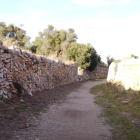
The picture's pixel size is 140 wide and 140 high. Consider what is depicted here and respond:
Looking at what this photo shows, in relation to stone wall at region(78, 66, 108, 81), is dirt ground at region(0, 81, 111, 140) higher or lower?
lower

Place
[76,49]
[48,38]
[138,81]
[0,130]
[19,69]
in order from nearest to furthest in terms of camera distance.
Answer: [0,130] → [19,69] → [138,81] → [76,49] → [48,38]

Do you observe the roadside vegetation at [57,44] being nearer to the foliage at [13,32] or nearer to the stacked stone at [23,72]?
the foliage at [13,32]

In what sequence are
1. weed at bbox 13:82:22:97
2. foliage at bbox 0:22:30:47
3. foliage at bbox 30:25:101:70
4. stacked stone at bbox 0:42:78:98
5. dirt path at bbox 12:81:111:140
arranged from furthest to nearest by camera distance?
foliage at bbox 30:25:101:70 → foliage at bbox 0:22:30:47 → weed at bbox 13:82:22:97 → stacked stone at bbox 0:42:78:98 → dirt path at bbox 12:81:111:140

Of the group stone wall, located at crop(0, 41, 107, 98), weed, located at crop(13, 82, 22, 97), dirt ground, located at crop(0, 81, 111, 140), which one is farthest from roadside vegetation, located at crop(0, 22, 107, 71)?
dirt ground, located at crop(0, 81, 111, 140)

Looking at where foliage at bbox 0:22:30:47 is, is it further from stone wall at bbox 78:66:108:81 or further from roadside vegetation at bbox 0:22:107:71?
stone wall at bbox 78:66:108:81

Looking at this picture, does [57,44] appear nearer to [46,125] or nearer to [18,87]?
[18,87]

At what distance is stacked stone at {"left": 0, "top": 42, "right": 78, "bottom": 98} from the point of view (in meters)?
7.53

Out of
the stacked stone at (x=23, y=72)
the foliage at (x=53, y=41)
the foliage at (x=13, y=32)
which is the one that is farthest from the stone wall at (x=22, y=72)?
the foliage at (x=53, y=41)

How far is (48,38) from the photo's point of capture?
42.7 meters

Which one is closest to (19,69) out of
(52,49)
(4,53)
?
(4,53)

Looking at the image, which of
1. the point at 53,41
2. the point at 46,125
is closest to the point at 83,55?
the point at 53,41

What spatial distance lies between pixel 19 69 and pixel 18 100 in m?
1.92

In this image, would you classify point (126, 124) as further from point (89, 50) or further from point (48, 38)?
point (48, 38)

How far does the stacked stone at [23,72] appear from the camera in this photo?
7.53 m
